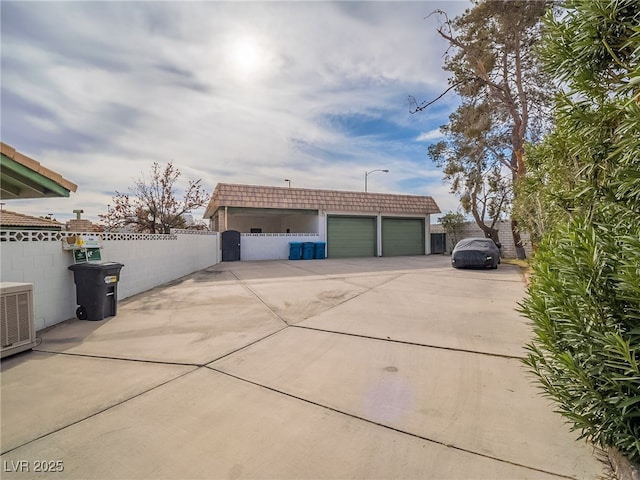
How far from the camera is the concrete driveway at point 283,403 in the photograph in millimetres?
1975

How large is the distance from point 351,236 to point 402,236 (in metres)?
4.27

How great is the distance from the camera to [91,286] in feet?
17.9

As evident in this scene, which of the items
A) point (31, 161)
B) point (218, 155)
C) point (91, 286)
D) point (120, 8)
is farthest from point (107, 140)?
point (31, 161)

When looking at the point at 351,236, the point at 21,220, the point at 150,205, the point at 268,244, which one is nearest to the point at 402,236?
the point at 351,236

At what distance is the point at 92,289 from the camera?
5441mm

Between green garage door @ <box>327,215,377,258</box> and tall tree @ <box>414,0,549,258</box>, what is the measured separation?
20.0 feet

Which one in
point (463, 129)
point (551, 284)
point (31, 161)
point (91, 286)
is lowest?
point (91, 286)

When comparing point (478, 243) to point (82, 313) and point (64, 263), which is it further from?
point (64, 263)

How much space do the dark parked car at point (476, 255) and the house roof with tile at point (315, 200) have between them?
25.8 ft

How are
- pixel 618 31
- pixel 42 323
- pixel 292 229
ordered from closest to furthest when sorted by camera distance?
pixel 618 31 → pixel 42 323 → pixel 292 229

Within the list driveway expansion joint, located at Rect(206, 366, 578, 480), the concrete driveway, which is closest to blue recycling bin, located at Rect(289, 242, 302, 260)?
the concrete driveway

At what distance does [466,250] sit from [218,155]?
1242 cm

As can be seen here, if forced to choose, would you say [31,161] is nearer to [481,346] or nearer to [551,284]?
[551,284]

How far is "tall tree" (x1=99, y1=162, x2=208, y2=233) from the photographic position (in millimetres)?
16406
